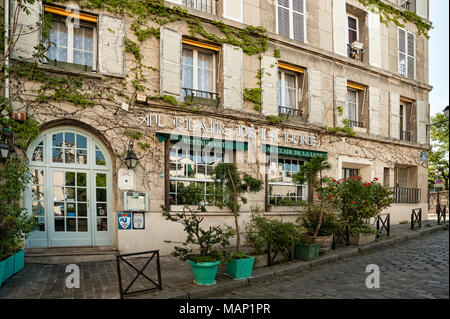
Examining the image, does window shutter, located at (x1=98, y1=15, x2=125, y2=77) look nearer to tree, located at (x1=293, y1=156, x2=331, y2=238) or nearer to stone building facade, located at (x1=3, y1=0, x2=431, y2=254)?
stone building facade, located at (x1=3, y1=0, x2=431, y2=254)

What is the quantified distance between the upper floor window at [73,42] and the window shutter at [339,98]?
7650 mm

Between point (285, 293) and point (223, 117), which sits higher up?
point (223, 117)

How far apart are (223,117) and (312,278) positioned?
4.65 metres

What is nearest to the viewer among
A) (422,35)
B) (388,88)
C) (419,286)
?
(419,286)

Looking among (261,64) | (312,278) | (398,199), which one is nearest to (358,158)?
(398,199)

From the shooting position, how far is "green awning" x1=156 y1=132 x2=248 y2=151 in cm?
733

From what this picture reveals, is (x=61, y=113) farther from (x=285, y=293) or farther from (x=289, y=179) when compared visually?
(x=289, y=179)

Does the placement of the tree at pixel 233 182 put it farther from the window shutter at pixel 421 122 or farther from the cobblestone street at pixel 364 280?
the window shutter at pixel 421 122

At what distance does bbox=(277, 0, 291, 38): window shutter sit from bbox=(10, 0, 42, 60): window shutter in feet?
21.4

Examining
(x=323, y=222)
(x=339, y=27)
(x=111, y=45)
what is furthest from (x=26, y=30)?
(x=339, y=27)

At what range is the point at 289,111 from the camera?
9.53m

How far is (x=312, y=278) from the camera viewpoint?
5320 mm

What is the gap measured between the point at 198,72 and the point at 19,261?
5984 mm

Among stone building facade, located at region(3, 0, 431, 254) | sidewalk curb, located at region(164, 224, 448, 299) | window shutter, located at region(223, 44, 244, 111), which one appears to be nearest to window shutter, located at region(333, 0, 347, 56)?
stone building facade, located at region(3, 0, 431, 254)
